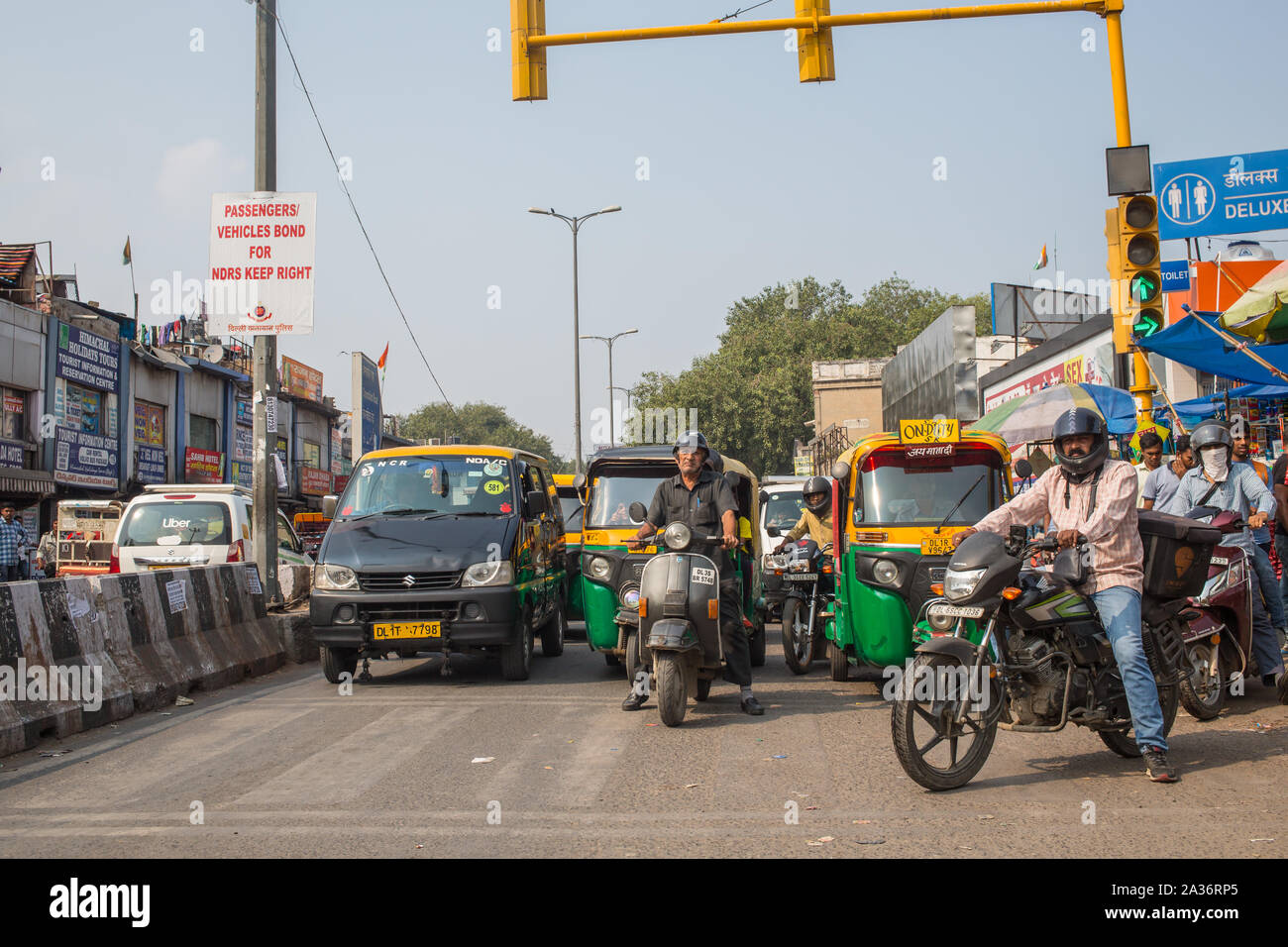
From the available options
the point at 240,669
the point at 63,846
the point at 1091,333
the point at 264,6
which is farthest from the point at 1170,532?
the point at 1091,333

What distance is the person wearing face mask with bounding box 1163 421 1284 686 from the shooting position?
8352mm

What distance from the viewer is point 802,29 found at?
33.4ft

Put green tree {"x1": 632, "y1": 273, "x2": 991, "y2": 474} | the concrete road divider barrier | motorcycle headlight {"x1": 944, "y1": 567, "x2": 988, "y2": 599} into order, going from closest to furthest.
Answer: motorcycle headlight {"x1": 944, "y1": 567, "x2": 988, "y2": 599} → the concrete road divider barrier → green tree {"x1": 632, "y1": 273, "x2": 991, "y2": 474}

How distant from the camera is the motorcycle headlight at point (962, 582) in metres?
5.66

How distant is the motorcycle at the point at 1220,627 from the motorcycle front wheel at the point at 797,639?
12.1 ft

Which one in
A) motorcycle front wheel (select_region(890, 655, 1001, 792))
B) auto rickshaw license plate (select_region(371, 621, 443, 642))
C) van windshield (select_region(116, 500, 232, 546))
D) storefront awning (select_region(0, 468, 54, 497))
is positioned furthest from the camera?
storefront awning (select_region(0, 468, 54, 497))

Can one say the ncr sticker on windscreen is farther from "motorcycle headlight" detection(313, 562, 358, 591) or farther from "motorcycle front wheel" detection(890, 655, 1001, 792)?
"motorcycle headlight" detection(313, 562, 358, 591)

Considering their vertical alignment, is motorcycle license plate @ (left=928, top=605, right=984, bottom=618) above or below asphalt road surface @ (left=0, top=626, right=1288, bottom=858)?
above

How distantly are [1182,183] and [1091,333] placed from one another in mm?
6873

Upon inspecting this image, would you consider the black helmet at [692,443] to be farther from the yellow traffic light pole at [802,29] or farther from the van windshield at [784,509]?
the van windshield at [784,509]

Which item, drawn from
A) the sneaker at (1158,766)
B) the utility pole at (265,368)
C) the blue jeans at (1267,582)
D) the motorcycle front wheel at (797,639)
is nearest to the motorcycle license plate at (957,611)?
the sneaker at (1158,766)

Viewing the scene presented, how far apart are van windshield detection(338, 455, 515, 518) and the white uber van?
455cm

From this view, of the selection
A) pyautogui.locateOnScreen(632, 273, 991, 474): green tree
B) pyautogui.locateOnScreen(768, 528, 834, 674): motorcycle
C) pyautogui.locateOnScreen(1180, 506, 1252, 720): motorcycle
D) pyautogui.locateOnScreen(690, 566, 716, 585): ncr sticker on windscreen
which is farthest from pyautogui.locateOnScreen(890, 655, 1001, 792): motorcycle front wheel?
pyautogui.locateOnScreen(632, 273, 991, 474): green tree
